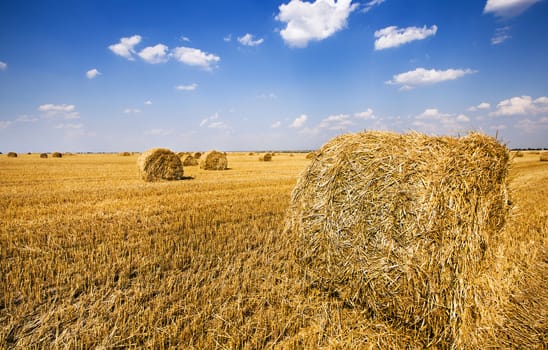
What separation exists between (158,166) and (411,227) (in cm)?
1217

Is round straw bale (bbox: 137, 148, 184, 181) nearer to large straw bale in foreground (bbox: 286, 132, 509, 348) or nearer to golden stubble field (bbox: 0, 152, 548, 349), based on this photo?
golden stubble field (bbox: 0, 152, 548, 349)

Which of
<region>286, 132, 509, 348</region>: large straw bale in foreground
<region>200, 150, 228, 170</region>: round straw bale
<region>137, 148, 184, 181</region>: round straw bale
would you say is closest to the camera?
<region>286, 132, 509, 348</region>: large straw bale in foreground

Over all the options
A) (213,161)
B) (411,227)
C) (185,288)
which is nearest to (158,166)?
(213,161)

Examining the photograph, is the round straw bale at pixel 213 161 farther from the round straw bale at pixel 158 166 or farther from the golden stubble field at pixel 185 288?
the golden stubble field at pixel 185 288

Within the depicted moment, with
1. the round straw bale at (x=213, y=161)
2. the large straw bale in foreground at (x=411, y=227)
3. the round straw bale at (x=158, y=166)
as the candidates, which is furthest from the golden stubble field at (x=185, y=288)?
the round straw bale at (x=213, y=161)

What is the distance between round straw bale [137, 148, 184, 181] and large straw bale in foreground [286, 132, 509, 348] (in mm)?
10595

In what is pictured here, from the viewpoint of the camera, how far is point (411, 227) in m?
2.84

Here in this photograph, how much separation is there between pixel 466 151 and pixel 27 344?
459cm

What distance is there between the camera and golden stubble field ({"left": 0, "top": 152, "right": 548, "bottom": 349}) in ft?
8.82

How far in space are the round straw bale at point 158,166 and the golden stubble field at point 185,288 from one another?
6514mm

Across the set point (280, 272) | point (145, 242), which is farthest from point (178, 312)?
point (145, 242)

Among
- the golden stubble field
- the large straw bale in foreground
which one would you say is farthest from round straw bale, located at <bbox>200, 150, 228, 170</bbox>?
the large straw bale in foreground

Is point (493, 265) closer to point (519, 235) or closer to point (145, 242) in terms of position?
point (519, 235)

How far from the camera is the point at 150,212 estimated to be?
6734 millimetres
